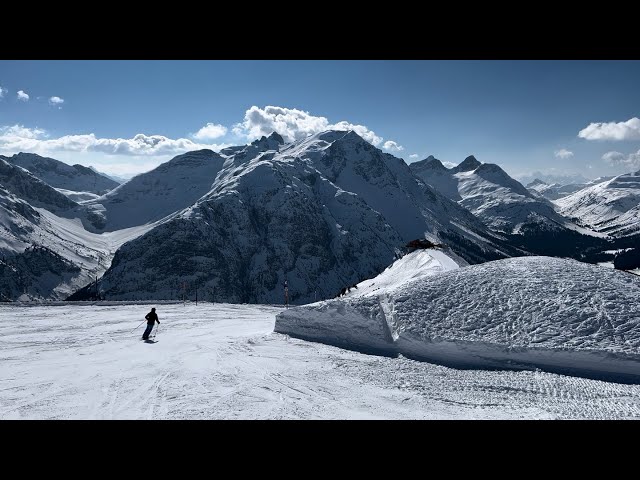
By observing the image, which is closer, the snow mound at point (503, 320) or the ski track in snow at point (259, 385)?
the ski track in snow at point (259, 385)

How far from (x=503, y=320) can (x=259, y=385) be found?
32.8 feet

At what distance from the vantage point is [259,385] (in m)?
12.7

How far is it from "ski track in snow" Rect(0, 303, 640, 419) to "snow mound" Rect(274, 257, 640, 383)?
100 cm

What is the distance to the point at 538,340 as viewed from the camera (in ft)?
49.1

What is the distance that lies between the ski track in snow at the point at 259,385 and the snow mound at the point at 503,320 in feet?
3.27

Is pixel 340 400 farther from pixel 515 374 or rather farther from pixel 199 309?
pixel 199 309

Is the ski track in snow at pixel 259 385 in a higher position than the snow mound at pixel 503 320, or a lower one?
lower

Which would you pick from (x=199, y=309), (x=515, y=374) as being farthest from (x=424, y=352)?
(x=199, y=309)

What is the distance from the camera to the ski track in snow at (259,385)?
10781 millimetres

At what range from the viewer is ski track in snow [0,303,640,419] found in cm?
1078

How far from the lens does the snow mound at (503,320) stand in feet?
46.8
